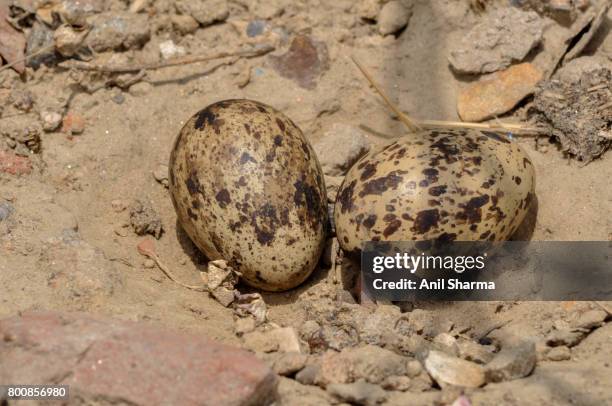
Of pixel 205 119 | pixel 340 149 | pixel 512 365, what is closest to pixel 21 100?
pixel 205 119

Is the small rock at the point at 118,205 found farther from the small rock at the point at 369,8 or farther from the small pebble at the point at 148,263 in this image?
the small rock at the point at 369,8

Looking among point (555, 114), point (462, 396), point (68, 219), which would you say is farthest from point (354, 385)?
point (555, 114)

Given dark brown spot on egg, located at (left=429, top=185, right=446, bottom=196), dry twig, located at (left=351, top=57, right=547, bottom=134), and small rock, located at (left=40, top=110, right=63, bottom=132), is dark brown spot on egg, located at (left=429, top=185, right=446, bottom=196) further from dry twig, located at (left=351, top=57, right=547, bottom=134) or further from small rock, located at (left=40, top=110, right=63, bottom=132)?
small rock, located at (left=40, top=110, right=63, bottom=132)

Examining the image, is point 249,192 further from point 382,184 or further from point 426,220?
point 426,220

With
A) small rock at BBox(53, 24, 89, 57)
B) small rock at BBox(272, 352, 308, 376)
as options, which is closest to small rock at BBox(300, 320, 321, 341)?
small rock at BBox(272, 352, 308, 376)

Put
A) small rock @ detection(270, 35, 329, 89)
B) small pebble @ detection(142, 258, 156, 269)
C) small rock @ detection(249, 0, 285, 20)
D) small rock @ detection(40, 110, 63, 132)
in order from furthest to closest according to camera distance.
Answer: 1. small rock @ detection(249, 0, 285, 20)
2. small rock @ detection(270, 35, 329, 89)
3. small rock @ detection(40, 110, 63, 132)
4. small pebble @ detection(142, 258, 156, 269)

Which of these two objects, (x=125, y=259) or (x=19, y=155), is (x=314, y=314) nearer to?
(x=125, y=259)
